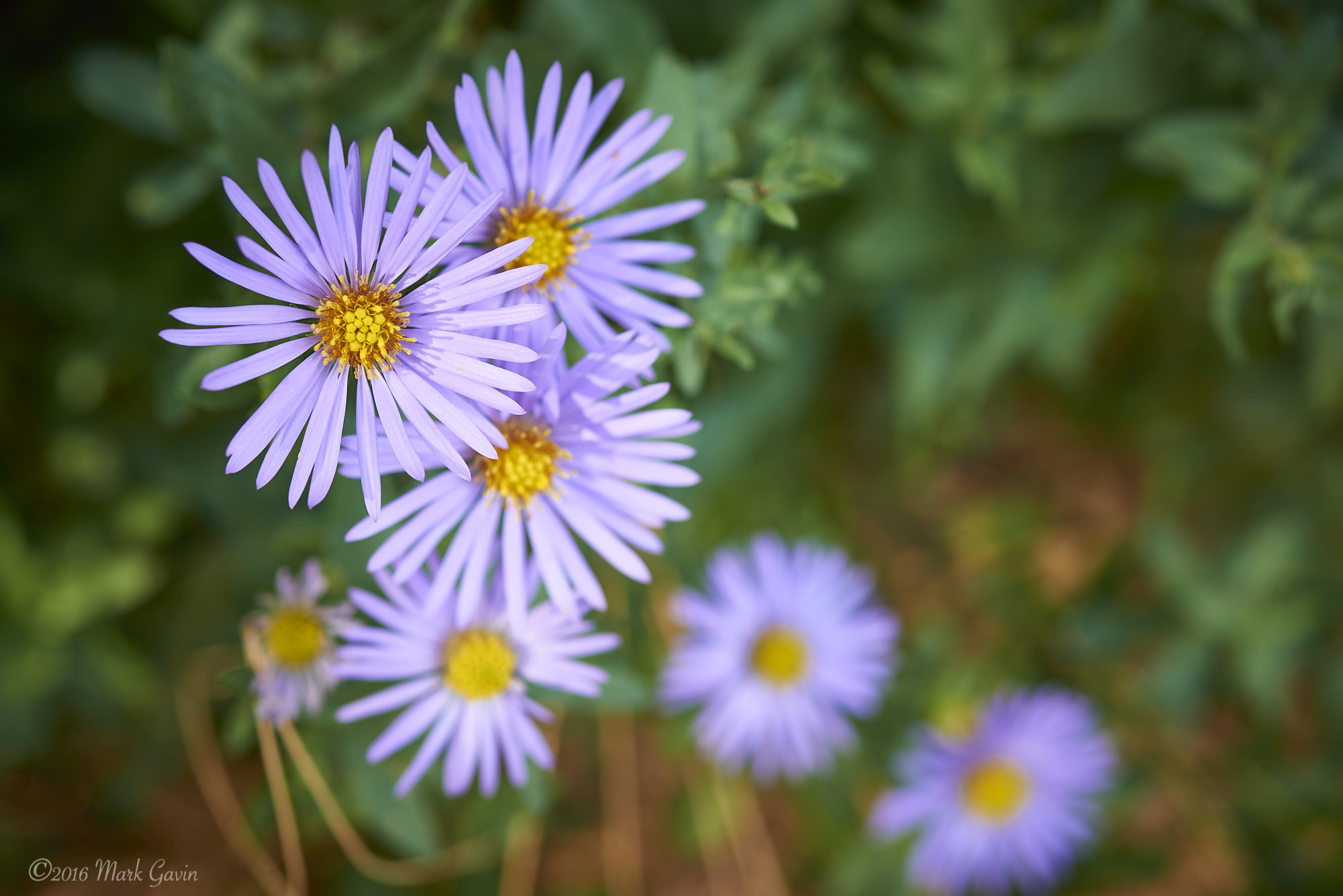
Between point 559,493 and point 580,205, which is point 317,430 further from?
point 580,205

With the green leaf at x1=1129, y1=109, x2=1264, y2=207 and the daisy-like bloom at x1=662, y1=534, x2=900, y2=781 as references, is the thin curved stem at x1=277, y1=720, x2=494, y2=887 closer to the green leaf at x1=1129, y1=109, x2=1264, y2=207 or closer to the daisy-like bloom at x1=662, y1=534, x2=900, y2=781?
the daisy-like bloom at x1=662, y1=534, x2=900, y2=781

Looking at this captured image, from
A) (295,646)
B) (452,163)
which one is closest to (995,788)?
Result: (295,646)

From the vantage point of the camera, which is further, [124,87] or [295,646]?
[124,87]

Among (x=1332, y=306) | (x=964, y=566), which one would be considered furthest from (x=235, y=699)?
(x=1332, y=306)

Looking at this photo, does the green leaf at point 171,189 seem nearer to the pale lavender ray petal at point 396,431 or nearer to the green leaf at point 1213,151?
the pale lavender ray petal at point 396,431

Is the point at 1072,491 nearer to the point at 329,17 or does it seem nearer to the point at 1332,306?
the point at 1332,306

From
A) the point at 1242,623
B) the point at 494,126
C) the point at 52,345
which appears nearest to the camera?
the point at 494,126

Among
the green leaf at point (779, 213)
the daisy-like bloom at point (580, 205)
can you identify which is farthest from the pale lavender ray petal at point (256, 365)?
the green leaf at point (779, 213)
